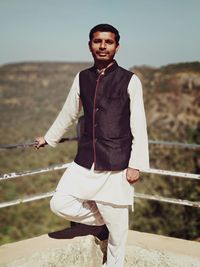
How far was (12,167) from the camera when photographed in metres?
27.1

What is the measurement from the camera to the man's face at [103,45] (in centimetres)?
236

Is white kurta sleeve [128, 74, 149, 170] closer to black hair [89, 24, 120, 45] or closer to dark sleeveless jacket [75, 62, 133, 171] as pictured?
dark sleeveless jacket [75, 62, 133, 171]

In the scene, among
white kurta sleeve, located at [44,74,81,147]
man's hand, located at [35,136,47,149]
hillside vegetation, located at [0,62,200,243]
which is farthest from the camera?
hillside vegetation, located at [0,62,200,243]

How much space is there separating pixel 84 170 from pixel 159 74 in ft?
45.6

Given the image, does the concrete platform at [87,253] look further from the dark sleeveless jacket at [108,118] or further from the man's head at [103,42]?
the man's head at [103,42]

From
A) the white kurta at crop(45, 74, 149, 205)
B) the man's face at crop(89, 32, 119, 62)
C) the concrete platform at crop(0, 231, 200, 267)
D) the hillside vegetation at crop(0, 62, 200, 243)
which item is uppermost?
the man's face at crop(89, 32, 119, 62)

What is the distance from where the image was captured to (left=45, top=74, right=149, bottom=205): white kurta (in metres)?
2.41

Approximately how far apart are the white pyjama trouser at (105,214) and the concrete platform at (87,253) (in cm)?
26

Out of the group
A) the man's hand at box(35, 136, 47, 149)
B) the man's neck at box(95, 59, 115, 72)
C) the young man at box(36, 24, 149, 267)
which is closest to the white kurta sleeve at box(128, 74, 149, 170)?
the young man at box(36, 24, 149, 267)

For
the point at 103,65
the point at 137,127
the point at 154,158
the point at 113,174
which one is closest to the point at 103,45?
the point at 103,65

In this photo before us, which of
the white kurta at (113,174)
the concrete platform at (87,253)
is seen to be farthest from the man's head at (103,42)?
the concrete platform at (87,253)

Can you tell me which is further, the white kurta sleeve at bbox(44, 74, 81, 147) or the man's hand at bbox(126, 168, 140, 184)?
the white kurta sleeve at bbox(44, 74, 81, 147)

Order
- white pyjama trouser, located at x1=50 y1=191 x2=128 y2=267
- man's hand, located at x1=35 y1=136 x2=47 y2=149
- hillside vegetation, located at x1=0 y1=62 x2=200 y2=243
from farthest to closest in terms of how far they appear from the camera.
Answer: hillside vegetation, located at x1=0 y1=62 x2=200 y2=243, man's hand, located at x1=35 y1=136 x2=47 y2=149, white pyjama trouser, located at x1=50 y1=191 x2=128 y2=267

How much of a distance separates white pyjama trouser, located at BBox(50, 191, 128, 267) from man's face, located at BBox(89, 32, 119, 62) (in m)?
1.04
